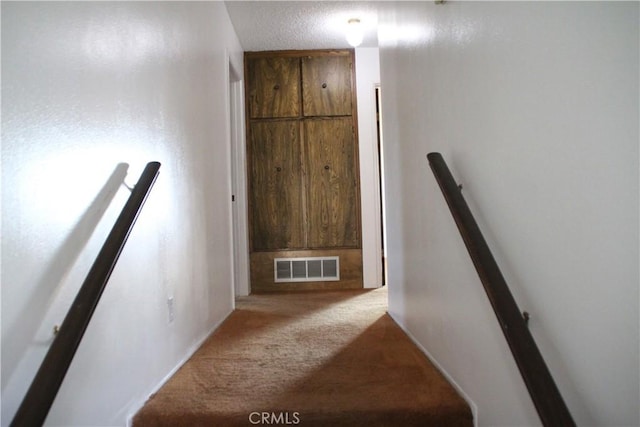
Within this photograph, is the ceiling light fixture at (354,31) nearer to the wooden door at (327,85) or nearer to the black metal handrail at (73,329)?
the wooden door at (327,85)

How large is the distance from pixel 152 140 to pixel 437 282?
4.19 ft

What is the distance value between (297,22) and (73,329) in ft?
10.7

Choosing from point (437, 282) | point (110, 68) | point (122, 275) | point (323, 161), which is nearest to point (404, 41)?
point (437, 282)

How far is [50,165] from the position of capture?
99 centimetres

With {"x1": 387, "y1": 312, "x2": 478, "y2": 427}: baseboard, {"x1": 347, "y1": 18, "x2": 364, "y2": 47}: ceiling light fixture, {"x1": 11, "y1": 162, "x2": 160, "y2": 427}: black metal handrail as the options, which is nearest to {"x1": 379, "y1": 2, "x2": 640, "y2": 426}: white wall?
{"x1": 387, "y1": 312, "x2": 478, "y2": 427}: baseboard

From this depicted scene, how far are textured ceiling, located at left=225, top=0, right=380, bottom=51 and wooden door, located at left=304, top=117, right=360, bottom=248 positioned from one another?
0.76 metres

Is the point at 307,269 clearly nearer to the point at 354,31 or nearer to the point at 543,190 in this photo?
the point at 354,31

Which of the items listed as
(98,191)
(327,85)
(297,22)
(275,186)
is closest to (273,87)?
(327,85)

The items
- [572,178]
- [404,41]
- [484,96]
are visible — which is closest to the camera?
[572,178]

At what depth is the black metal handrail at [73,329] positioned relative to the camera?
2.65 ft

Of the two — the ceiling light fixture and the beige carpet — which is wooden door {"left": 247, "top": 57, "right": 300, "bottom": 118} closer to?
the ceiling light fixture

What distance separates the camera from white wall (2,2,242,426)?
2.88ft

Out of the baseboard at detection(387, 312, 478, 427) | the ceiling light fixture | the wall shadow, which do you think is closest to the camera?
the wall shadow

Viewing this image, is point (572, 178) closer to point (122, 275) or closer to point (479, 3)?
point (479, 3)
